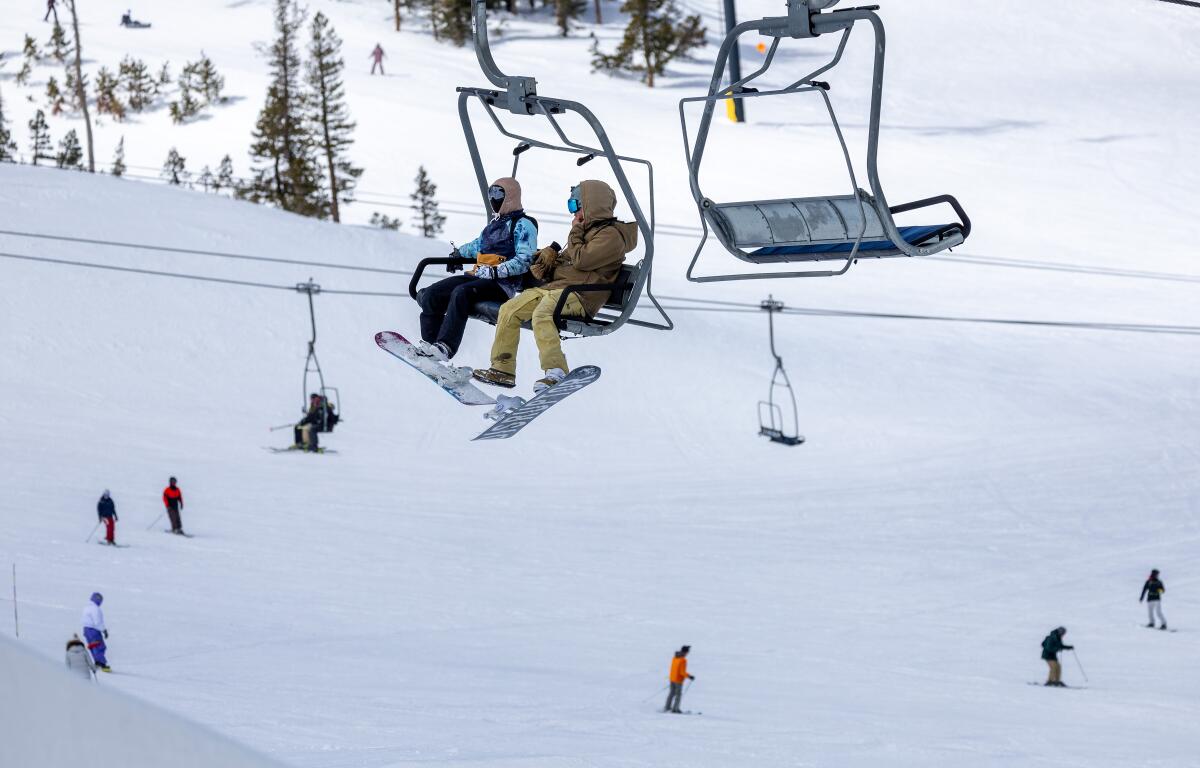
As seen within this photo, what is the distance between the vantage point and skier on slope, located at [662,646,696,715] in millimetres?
16516

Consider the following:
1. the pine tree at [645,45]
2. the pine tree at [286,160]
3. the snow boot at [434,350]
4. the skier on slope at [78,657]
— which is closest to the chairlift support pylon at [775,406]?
the skier on slope at [78,657]

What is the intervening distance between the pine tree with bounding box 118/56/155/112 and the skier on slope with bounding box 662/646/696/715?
139 ft

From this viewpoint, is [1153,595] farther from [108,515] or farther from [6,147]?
[6,147]

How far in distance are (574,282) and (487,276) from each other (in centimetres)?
53

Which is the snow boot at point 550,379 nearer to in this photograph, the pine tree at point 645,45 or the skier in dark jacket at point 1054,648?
the skier in dark jacket at point 1054,648

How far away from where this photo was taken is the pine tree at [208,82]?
53.1 meters

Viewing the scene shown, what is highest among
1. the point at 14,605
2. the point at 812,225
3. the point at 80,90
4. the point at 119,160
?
the point at 80,90

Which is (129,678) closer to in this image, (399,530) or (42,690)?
(399,530)

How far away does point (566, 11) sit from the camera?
6234cm

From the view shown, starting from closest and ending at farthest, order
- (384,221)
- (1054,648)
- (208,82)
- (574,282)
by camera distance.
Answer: (574,282), (1054,648), (384,221), (208,82)

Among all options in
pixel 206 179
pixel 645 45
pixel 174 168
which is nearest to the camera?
pixel 174 168

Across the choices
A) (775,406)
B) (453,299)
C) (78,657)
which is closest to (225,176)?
(775,406)

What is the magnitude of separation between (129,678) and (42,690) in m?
12.7

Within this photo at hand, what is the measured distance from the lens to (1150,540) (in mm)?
26078
